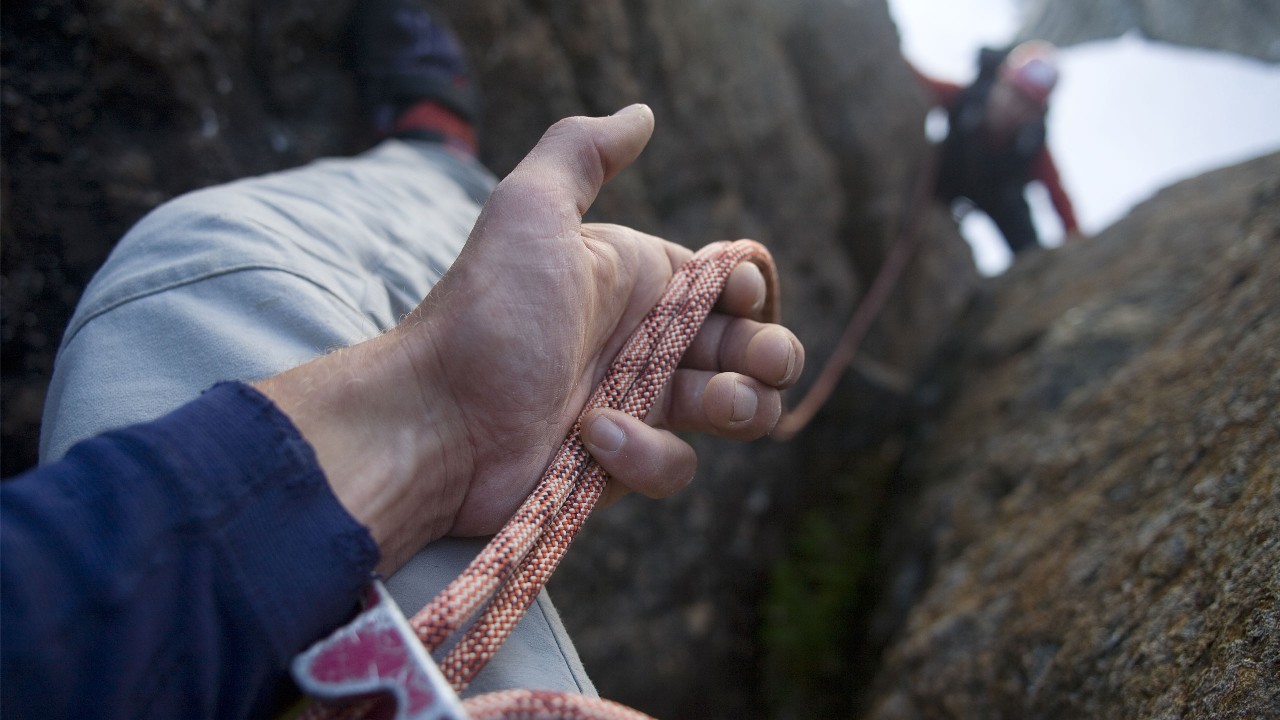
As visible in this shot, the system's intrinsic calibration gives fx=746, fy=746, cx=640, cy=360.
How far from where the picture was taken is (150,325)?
93 cm

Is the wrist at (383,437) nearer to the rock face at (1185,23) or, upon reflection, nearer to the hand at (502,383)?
the hand at (502,383)

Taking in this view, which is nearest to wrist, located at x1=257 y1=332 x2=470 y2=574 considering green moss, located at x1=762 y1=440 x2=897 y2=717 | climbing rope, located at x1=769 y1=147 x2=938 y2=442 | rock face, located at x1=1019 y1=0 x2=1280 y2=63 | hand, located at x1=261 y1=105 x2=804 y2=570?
hand, located at x1=261 y1=105 x2=804 y2=570

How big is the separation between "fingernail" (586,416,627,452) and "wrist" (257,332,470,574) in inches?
6.9

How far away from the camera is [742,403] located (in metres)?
1.12

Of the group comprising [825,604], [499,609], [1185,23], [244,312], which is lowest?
[825,604]

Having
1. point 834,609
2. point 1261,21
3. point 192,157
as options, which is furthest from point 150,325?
point 1261,21

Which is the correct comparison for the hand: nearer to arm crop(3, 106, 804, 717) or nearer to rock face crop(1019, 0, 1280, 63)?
arm crop(3, 106, 804, 717)

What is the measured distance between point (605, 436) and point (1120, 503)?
88 cm

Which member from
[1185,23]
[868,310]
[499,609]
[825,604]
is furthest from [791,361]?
[1185,23]

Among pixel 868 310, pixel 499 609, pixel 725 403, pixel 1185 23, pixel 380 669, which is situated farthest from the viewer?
pixel 868 310

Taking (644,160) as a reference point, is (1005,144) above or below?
below

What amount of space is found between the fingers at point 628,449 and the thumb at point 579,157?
30 cm

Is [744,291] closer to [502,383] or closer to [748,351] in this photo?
[748,351]

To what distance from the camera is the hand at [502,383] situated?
0.87 metres
